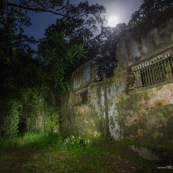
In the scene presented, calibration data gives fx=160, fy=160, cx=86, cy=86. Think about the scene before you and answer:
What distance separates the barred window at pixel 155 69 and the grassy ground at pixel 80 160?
255cm

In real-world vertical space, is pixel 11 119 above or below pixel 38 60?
below

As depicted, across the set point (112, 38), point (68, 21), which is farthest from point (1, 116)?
point (112, 38)

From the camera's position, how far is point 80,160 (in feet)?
18.1

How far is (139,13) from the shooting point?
14.8 meters

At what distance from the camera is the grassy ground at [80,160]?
473 centimetres

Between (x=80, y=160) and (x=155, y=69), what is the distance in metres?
4.25

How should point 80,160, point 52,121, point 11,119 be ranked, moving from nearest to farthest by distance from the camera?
point 80,160
point 11,119
point 52,121

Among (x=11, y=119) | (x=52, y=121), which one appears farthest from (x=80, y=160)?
(x=11, y=119)

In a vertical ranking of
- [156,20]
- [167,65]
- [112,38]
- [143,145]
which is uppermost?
[112,38]

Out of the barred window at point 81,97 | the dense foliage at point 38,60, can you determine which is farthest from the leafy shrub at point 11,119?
the barred window at point 81,97

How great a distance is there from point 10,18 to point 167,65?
6.31 meters

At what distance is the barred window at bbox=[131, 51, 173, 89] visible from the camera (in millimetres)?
5416

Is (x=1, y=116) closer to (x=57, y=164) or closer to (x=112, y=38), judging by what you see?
(x=57, y=164)

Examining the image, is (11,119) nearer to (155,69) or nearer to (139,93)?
(139,93)
